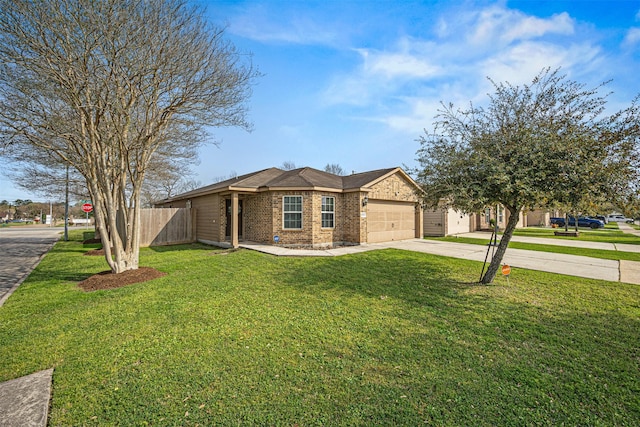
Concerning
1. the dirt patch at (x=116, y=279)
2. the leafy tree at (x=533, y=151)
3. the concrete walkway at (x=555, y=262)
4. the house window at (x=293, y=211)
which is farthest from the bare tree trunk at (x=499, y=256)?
the dirt patch at (x=116, y=279)

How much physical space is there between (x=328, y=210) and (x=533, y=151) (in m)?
8.50

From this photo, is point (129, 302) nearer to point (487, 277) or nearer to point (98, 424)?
point (98, 424)

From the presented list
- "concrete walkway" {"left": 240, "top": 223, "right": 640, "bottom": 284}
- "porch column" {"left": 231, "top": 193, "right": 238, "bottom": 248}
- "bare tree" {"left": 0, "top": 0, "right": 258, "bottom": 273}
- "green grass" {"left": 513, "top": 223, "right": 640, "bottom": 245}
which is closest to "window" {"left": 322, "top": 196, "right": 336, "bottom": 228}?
"concrete walkway" {"left": 240, "top": 223, "right": 640, "bottom": 284}

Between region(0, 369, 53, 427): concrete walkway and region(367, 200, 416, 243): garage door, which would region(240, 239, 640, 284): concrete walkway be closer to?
region(367, 200, 416, 243): garage door

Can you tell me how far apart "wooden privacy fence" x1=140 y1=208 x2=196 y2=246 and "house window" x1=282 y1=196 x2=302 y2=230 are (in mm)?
6672

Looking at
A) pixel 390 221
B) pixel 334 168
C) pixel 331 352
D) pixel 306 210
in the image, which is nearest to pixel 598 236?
pixel 390 221

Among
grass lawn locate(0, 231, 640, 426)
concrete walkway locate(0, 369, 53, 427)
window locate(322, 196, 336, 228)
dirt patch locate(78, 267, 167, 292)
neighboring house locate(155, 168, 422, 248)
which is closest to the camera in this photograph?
concrete walkway locate(0, 369, 53, 427)

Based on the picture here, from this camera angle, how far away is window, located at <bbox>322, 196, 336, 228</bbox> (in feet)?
42.6

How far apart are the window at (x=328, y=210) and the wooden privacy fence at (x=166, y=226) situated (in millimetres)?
7995

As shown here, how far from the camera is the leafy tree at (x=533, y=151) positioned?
17.7 ft

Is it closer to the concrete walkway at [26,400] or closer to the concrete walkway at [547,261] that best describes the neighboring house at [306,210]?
the concrete walkway at [547,261]

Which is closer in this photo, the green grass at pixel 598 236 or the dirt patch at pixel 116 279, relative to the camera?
the dirt patch at pixel 116 279

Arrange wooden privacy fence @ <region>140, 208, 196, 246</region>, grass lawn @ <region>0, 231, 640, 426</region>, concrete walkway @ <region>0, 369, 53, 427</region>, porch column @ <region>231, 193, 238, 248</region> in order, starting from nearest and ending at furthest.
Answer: concrete walkway @ <region>0, 369, 53, 427</region> < grass lawn @ <region>0, 231, 640, 426</region> < porch column @ <region>231, 193, 238, 248</region> < wooden privacy fence @ <region>140, 208, 196, 246</region>

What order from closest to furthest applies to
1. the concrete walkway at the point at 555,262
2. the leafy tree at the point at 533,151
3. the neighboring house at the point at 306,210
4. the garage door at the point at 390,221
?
the leafy tree at the point at 533,151 → the concrete walkway at the point at 555,262 → the neighboring house at the point at 306,210 → the garage door at the point at 390,221
